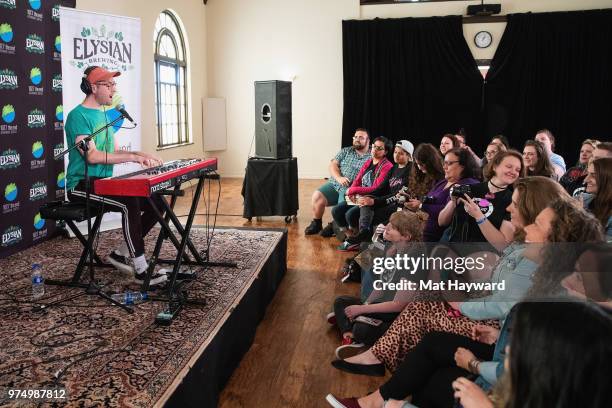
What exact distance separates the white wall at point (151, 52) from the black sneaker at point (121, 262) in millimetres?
2816

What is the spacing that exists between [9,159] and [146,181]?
1.90 metres

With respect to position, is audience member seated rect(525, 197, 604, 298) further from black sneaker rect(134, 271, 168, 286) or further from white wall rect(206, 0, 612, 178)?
white wall rect(206, 0, 612, 178)

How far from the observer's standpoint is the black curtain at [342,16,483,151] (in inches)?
332

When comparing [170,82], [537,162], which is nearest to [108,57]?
[170,82]

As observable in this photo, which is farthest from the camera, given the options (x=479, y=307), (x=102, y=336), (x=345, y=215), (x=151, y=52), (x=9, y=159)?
(x=151, y=52)

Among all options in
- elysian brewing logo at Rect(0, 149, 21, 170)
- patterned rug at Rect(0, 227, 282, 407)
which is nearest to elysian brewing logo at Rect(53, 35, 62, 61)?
elysian brewing logo at Rect(0, 149, 21, 170)

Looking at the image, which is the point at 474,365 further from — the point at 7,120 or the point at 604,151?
the point at 7,120

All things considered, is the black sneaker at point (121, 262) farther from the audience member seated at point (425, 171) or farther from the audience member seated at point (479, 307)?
the audience member seated at point (425, 171)

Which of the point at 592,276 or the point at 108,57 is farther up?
the point at 108,57

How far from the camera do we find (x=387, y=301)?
2.85 metres

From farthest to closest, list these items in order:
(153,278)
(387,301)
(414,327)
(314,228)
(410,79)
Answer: (410,79)
(314,228)
(153,278)
(387,301)
(414,327)

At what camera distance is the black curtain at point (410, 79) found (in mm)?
8438

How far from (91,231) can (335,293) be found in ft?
5.38

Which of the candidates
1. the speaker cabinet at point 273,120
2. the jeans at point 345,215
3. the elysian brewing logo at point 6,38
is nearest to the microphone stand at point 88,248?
the elysian brewing logo at point 6,38
